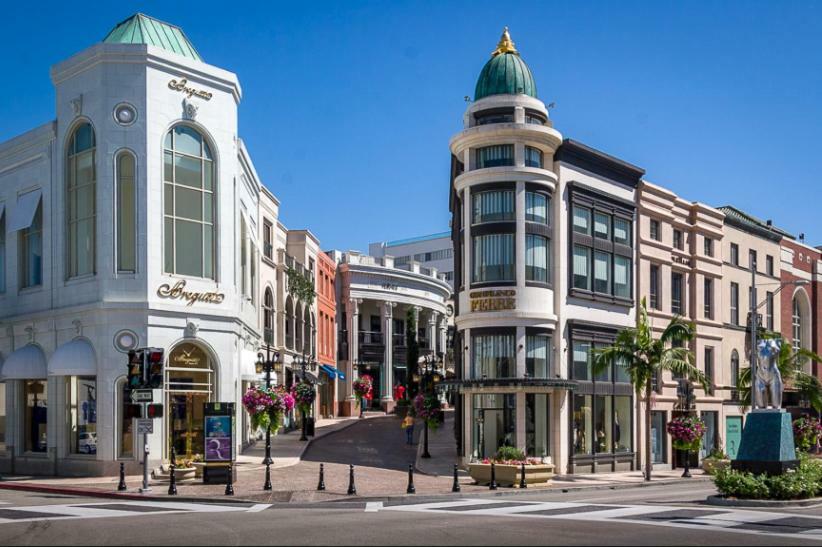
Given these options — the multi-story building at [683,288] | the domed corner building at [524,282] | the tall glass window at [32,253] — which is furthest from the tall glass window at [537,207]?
the tall glass window at [32,253]

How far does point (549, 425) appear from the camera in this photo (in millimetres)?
39281

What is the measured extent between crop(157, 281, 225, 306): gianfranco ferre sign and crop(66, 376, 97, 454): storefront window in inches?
153

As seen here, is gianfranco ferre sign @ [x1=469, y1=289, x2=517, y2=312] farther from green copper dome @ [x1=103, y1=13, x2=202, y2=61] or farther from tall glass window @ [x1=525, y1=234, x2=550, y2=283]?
green copper dome @ [x1=103, y1=13, x2=202, y2=61]

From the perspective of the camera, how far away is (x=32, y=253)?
37969 mm

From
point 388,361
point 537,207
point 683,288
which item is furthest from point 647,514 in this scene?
point 388,361

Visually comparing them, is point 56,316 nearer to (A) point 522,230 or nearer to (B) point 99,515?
(B) point 99,515

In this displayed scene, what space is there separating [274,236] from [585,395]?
74.3 feet

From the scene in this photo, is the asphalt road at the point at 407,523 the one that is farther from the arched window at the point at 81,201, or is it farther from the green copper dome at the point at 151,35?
the green copper dome at the point at 151,35

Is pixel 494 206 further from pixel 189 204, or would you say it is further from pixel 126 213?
pixel 126 213

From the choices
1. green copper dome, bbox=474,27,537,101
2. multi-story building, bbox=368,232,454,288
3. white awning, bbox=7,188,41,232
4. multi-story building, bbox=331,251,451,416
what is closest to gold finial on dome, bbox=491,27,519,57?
green copper dome, bbox=474,27,537,101

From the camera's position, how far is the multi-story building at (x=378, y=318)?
77.8 meters

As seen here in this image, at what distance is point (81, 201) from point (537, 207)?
57.7 feet

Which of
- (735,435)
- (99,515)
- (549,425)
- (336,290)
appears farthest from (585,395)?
(336,290)

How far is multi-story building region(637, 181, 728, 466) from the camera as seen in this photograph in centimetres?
4697
